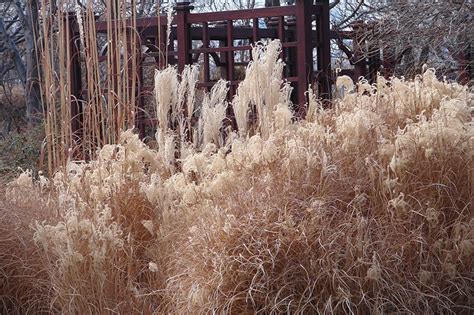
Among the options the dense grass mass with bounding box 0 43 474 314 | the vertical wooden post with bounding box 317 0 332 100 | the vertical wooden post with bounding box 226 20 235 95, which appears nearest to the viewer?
the dense grass mass with bounding box 0 43 474 314

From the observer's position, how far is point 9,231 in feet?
14.3

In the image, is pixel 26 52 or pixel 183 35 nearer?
pixel 183 35

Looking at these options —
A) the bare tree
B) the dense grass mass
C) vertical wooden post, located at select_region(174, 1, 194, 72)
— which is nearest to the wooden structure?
vertical wooden post, located at select_region(174, 1, 194, 72)

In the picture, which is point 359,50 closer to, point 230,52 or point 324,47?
point 324,47

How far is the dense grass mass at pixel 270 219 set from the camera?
3.56 meters

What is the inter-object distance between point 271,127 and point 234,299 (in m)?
1.12

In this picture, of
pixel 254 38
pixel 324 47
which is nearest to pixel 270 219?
pixel 254 38

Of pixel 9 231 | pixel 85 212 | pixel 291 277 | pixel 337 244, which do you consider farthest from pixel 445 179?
pixel 9 231

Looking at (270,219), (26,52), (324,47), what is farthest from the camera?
(26,52)

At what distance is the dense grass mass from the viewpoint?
356cm

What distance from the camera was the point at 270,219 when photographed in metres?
3.67

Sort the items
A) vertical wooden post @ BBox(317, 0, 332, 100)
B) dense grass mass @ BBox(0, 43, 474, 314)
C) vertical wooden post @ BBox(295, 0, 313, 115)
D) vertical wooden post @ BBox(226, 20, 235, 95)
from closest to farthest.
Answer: dense grass mass @ BBox(0, 43, 474, 314), vertical wooden post @ BBox(295, 0, 313, 115), vertical wooden post @ BBox(226, 20, 235, 95), vertical wooden post @ BBox(317, 0, 332, 100)

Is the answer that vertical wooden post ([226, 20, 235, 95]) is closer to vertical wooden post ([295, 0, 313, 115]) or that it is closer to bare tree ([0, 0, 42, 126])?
vertical wooden post ([295, 0, 313, 115])

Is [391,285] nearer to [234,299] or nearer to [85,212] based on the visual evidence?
[234,299]
